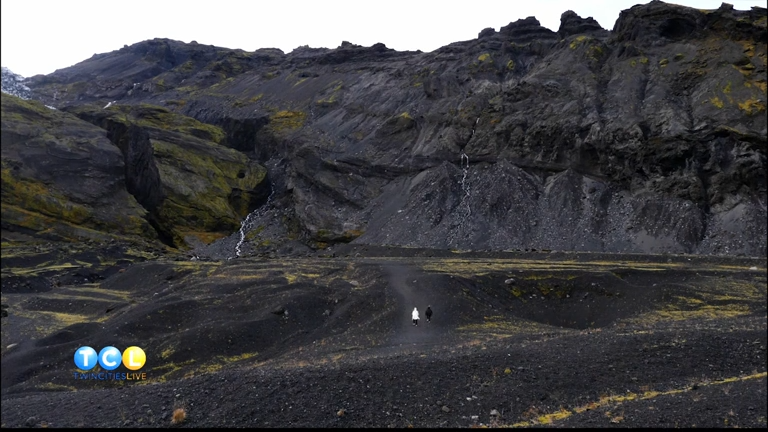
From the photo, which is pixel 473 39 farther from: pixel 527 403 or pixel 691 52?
pixel 527 403

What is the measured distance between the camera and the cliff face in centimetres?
4169

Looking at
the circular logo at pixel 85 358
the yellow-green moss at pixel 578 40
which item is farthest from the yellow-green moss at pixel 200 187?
the circular logo at pixel 85 358

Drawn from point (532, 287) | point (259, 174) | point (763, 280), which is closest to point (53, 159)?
point (259, 174)

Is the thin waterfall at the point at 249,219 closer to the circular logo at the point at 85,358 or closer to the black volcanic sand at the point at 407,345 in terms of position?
the black volcanic sand at the point at 407,345

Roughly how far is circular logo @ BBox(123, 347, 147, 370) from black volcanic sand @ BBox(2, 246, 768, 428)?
110 cm

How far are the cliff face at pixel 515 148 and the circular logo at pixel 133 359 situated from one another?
28.1 meters

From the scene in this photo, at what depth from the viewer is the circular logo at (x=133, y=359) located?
627 inches

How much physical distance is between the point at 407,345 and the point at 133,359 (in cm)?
931

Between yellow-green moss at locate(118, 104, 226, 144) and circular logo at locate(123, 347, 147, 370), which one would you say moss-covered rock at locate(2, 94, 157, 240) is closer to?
yellow-green moss at locate(118, 104, 226, 144)

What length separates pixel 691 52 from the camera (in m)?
51.8

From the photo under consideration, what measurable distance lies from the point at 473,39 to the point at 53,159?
7028 centimetres

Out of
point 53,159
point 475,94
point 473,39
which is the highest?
point 473,39

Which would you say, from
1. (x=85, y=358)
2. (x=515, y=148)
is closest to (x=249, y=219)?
(x=515, y=148)

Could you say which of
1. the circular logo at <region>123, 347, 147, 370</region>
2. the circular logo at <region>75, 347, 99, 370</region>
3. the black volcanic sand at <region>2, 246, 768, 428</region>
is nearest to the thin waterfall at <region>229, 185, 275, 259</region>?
the black volcanic sand at <region>2, 246, 768, 428</region>
